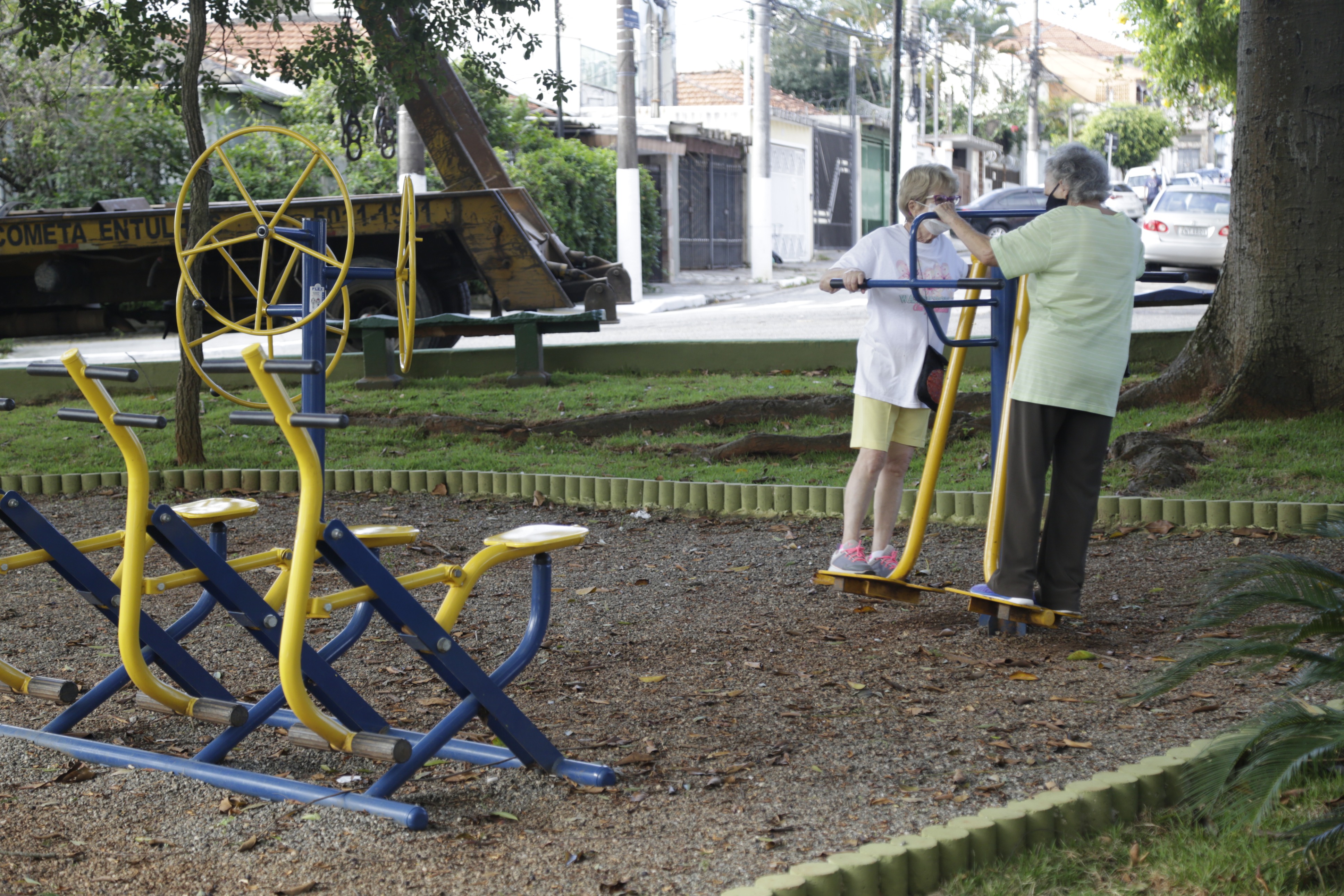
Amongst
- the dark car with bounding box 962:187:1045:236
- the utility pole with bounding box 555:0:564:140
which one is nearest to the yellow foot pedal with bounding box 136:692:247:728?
the utility pole with bounding box 555:0:564:140

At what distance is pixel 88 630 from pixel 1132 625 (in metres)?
3.87

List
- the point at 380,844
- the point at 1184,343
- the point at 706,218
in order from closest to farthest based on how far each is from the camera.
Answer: the point at 380,844 < the point at 1184,343 < the point at 706,218

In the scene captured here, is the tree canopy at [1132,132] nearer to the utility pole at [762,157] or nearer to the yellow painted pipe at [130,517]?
the utility pole at [762,157]

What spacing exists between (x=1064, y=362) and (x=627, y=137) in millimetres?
19279

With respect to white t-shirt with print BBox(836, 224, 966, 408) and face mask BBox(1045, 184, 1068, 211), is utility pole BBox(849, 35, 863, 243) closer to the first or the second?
white t-shirt with print BBox(836, 224, 966, 408)

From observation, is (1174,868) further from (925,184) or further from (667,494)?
(667,494)

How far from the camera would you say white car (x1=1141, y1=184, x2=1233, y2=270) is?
807 inches

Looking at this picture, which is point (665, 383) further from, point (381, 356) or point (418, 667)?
point (418, 667)

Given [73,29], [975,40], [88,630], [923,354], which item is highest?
[975,40]

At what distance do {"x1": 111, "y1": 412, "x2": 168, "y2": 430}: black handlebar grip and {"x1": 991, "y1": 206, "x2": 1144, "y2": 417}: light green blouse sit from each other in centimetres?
258

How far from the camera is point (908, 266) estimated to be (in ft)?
15.6

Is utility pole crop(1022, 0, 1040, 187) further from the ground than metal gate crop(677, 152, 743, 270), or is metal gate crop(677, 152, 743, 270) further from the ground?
utility pole crop(1022, 0, 1040, 187)

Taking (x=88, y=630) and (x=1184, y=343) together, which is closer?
(x=88, y=630)

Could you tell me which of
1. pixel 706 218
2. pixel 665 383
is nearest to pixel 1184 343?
pixel 665 383
